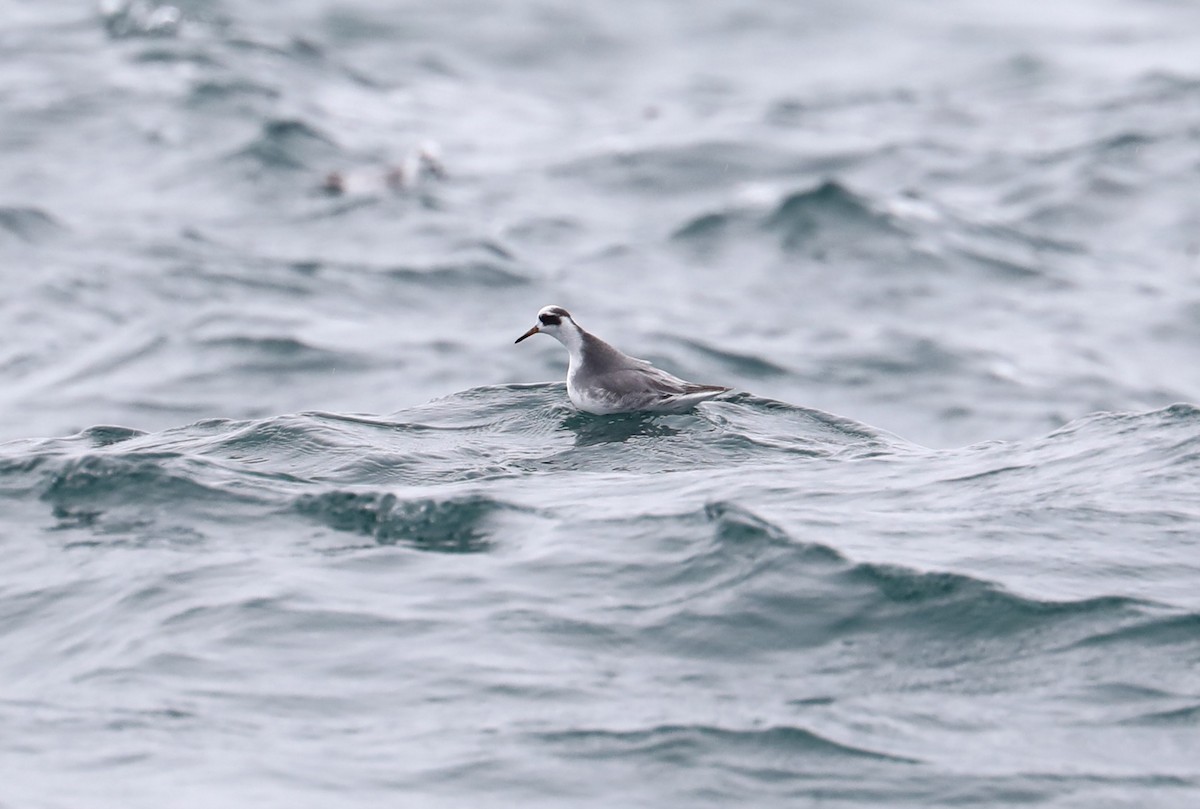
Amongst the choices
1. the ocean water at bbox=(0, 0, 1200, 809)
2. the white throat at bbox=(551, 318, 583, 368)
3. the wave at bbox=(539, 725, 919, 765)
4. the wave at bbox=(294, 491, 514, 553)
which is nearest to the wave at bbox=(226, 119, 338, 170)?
the ocean water at bbox=(0, 0, 1200, 809)

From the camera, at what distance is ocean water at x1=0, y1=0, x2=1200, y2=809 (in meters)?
6.87


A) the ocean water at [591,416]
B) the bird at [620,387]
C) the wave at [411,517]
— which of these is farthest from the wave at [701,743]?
the bird at [620,387]

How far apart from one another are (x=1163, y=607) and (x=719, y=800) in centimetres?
265

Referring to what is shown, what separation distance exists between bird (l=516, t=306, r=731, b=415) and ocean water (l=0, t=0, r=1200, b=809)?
213 millimetres

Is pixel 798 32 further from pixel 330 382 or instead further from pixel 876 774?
pixel 876 774

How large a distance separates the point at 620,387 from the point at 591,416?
51 cm

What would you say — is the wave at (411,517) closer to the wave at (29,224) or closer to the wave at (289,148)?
the wave at (29,224)

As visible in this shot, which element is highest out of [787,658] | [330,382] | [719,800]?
[330,382]

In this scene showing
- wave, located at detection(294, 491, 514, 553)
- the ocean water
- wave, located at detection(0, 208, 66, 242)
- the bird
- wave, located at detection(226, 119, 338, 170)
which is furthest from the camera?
wave, located at detection(226, 119, 338, 170)

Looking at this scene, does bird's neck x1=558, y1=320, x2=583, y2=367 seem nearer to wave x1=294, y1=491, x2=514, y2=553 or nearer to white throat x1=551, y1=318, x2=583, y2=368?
white throat x1=551, y1=318, x2=583, y2=368

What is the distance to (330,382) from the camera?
17.4 metres

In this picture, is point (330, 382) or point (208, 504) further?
point (330, 382)

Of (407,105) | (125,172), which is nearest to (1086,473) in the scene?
(125,172)

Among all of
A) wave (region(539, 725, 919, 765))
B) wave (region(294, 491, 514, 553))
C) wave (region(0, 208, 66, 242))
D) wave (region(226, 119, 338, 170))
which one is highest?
wave (region(226, 119, 338, 170))
